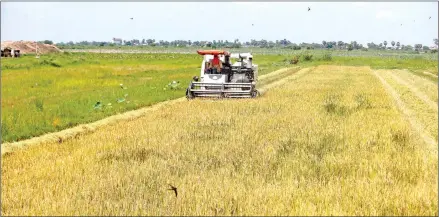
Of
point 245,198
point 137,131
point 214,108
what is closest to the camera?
point 245,198

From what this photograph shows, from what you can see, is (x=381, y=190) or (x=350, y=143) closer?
(x=381, y=190)

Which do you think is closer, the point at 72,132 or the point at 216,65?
the point at 72,132

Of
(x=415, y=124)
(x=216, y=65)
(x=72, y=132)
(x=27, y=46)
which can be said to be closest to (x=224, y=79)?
(x=216, y=65)

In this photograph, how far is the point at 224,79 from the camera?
22.9 m

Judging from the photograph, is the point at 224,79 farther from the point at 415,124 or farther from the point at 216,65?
the point at 415,124

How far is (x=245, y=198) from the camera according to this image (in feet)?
22.2

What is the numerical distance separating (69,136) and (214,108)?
599 cm

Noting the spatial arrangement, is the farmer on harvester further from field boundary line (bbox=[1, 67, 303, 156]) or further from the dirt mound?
the dirt mound

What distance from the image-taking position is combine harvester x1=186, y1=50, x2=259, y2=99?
2188 centimetres

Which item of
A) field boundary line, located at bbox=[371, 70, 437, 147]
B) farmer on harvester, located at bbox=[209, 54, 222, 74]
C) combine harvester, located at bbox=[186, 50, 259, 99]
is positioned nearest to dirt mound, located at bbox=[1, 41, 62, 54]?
combine harvester, located at bbox=[186, 50, 259, 99]

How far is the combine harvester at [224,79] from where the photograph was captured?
21875mm

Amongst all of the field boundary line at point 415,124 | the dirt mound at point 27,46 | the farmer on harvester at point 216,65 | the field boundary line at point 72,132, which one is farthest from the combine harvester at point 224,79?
the dirt mound at point 27,46

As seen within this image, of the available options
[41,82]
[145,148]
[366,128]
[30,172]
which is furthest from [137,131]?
[41,82]

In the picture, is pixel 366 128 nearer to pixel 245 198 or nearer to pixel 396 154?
pixel 396 154
